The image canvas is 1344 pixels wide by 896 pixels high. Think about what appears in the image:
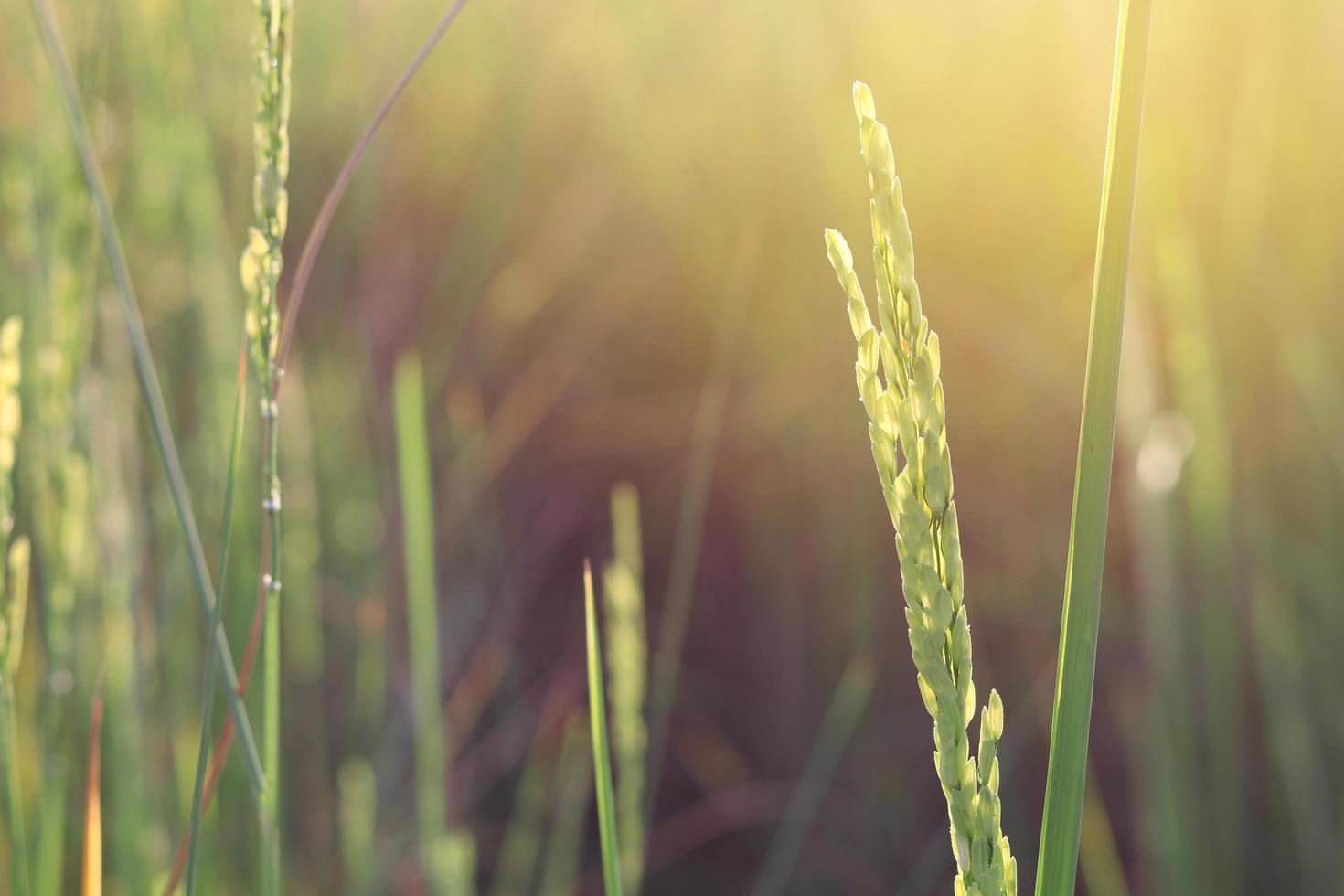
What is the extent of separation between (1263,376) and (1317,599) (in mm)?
224

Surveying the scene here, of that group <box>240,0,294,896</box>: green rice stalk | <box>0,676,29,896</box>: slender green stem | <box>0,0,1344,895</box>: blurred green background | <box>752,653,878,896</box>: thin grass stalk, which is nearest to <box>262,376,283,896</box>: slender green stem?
<box>240,0,294,896</box>: green rice stalk

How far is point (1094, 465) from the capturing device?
0.75ft

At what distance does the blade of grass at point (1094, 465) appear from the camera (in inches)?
8.8

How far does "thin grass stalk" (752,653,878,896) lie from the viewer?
77 cm

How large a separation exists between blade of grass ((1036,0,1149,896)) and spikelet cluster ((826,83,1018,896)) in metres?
0.02

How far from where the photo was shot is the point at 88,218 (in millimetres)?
508

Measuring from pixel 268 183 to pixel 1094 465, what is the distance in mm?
222

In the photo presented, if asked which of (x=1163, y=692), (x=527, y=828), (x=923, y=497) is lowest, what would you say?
(x=527, y=828)

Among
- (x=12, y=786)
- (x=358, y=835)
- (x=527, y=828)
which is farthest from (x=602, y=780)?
(x=527, y=828)

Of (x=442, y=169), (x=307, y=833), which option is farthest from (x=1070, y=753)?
(x=442, y=169)

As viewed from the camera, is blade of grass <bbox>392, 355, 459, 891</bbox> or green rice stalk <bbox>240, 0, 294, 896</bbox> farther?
blade of grass <bbox>392, 355, 459, 891</bbox>

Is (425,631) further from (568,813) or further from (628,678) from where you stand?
(568,813)

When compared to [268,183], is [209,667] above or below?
below

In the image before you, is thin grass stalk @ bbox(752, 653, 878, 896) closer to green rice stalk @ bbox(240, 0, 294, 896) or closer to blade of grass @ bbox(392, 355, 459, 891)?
blade of grass @ bbox(392, 355, 459, 891)
